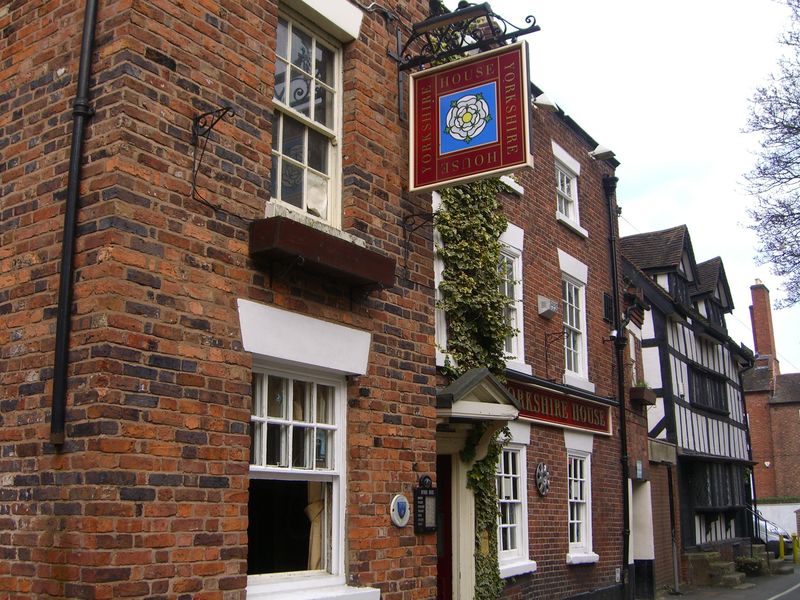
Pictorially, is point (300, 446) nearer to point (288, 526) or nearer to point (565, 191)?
point (288, 526)

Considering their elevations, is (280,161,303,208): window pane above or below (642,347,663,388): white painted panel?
below

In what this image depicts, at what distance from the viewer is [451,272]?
32.3ft

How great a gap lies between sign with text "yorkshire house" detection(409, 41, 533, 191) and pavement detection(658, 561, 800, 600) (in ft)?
40.9

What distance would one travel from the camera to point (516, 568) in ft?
34.3

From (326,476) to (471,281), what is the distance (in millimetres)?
4289

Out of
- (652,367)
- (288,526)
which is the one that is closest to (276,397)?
(288,526)

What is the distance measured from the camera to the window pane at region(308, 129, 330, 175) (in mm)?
6609

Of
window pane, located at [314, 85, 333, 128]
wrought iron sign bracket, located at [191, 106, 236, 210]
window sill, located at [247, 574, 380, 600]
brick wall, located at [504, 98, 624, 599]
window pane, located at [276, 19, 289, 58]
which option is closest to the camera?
wrought iron sign bracket, located at [191, 106, 236, 210]

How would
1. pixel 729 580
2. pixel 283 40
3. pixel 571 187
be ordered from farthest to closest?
pixel 729 580 → pixel 571 187 → pixel 283 40

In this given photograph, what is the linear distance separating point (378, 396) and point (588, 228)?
884 cm

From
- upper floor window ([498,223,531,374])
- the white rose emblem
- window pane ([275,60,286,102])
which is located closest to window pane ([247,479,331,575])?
window pane ([275,60,286,102])

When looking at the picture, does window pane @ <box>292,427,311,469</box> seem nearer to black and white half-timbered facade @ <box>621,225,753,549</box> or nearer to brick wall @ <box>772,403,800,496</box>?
black and white half-timbered facade @ <box>621,225,753,549</box>

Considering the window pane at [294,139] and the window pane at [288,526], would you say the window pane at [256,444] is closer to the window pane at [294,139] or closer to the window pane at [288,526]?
the window pane at [288,526]

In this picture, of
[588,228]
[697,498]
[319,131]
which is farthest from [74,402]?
[697,498]
